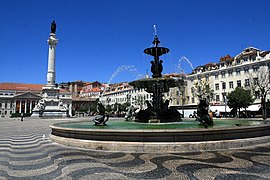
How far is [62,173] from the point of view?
4656mm

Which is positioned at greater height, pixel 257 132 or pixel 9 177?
pixel 257 132

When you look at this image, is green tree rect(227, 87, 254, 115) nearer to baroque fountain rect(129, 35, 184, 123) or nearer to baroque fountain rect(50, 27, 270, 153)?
baroque fountain rect(129, 35, 184, 123)

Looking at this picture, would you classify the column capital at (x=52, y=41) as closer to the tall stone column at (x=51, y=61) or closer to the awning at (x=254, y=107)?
the tall stone column at (x=51, y=61)

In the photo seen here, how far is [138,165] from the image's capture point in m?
5.25

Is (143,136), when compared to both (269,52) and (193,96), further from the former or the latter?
(193,96)

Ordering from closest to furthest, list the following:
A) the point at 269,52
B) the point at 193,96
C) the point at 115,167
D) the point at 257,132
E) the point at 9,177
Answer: the point at 9,177, the point at 115,167, the point at 257,132, the point at 269,52, the point at 193,96

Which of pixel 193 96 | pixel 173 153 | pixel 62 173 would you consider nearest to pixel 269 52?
pixel 193 96

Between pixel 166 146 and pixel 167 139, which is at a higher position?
pixel 167 139

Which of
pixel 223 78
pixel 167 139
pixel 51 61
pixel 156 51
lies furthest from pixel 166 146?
pixel 223 78

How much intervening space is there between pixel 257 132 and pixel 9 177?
8451 mm

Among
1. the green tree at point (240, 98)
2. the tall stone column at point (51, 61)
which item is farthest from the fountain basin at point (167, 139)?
the tall stone column at point (51, 61)

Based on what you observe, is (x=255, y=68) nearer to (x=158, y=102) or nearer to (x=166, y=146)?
(x=158, y=102)

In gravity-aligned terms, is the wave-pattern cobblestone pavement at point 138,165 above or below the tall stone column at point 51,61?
below

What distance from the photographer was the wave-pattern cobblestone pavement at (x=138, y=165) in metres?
4.43
